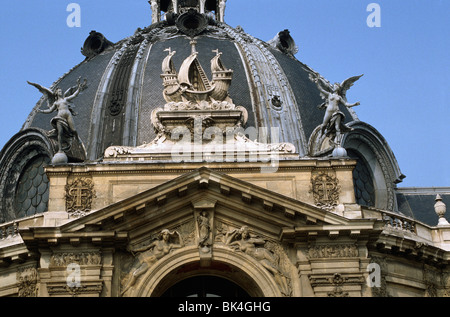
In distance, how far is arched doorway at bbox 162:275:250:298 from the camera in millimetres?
28984

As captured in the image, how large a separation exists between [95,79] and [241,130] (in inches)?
385

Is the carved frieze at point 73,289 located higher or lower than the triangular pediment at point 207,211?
lower

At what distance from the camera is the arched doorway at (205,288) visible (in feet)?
95.1

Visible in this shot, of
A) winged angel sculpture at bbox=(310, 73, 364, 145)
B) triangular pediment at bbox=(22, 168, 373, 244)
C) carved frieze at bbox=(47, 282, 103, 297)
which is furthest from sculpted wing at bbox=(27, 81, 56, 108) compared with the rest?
winged angel sculpture at bbox=(310, 73, 364, 145)

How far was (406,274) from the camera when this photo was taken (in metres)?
30.6

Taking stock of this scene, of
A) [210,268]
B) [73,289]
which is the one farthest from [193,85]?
[73,289]

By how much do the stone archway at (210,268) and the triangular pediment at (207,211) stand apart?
3.25ft

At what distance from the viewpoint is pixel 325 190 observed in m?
29.0

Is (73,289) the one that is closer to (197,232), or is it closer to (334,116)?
(197,232)

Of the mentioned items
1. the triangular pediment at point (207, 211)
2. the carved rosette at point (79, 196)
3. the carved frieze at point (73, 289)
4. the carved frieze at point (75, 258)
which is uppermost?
the carved rosette at point (79, 196)

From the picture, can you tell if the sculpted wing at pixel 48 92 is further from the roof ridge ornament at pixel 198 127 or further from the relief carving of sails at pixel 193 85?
the relief carving of sails at pixel 193 85

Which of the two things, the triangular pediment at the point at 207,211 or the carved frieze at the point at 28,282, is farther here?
the carved frieze at the point at 28,282

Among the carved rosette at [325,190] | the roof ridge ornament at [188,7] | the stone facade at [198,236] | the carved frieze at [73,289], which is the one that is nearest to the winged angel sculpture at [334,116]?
the stone facade at [198,236]
